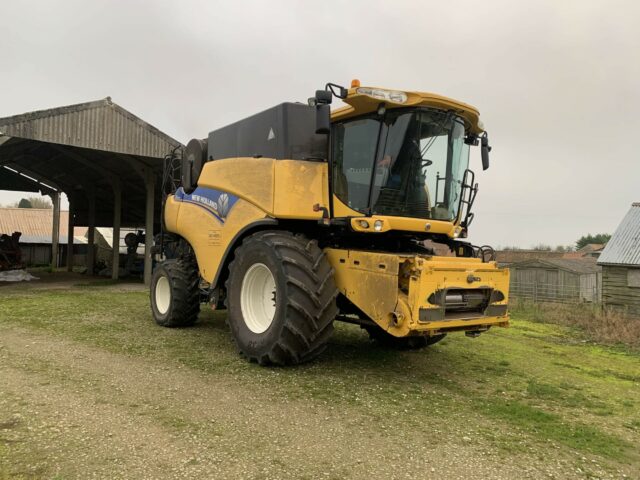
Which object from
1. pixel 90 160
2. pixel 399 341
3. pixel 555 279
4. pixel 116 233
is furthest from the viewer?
pixel 555 279

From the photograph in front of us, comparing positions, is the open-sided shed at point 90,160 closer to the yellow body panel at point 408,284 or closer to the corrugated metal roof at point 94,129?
the corrugated metal roof at point 94,129

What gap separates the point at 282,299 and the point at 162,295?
4332mm

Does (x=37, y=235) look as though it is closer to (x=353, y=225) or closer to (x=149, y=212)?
(x=149, y=212)

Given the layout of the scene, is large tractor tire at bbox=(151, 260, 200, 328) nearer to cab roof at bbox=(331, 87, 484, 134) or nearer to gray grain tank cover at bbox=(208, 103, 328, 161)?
gray grain tank cover at bbox=(208, 103, 328, 161)

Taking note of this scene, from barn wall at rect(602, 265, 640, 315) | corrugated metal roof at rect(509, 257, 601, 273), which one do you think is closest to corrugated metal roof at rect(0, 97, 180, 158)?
barn wall at rect(602, 265, 640, 315)

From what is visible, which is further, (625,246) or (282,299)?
(625,246)

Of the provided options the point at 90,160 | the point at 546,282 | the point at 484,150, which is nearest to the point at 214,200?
the point at 484,150

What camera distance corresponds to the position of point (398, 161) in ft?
18.1

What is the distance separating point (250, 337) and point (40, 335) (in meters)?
3.87

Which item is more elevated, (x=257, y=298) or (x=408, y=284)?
(x=408, y=284)

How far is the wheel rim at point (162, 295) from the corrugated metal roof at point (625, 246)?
17521 mm

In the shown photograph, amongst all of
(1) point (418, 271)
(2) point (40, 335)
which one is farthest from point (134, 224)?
(1) point (418, 271)

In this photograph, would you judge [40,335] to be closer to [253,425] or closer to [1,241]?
[253,425]

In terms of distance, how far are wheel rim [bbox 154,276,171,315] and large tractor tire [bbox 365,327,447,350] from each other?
3775 mm
